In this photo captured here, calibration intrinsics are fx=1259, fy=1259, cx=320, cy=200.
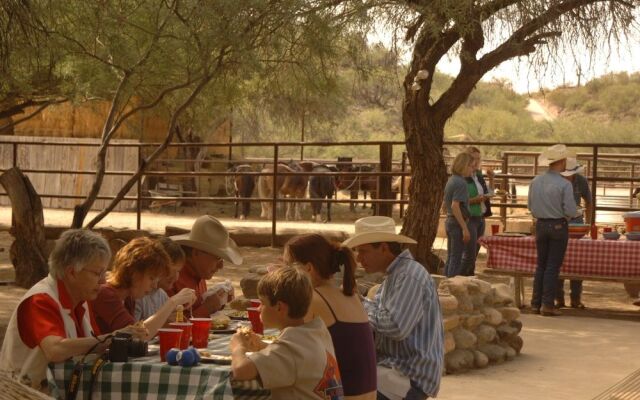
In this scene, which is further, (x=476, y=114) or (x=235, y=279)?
(x=476, y=114)

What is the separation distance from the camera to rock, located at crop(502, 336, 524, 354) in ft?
28.1

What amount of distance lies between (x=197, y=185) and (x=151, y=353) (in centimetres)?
2245

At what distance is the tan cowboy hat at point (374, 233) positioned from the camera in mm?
5027

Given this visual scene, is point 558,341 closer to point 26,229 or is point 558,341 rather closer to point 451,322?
point 451,322

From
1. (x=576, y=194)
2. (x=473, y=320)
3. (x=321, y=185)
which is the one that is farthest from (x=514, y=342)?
(x=321, y=185)

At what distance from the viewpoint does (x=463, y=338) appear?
7.90 meters

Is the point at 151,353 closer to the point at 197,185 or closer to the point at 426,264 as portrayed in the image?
the point at 426,264

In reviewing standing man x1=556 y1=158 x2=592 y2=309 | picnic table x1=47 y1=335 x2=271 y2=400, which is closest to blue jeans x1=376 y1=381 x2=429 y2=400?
picnic table x1=47 y1=335 x2=271 y2=400

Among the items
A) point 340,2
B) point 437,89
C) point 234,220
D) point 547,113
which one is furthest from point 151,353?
point 547,113

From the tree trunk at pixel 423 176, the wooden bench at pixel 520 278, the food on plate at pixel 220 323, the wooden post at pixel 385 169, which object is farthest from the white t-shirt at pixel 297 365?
the wooden post at pixel 385 169

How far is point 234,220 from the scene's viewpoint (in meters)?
23.3

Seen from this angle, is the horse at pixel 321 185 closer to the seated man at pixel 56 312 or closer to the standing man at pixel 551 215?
the standing man at pixel 551 215

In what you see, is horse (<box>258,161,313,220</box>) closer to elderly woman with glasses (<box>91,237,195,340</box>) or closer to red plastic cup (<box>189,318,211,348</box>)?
elderly woman with glasses (<box>91,237,195,340</box>)

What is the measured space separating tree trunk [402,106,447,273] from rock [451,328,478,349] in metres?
5.01
